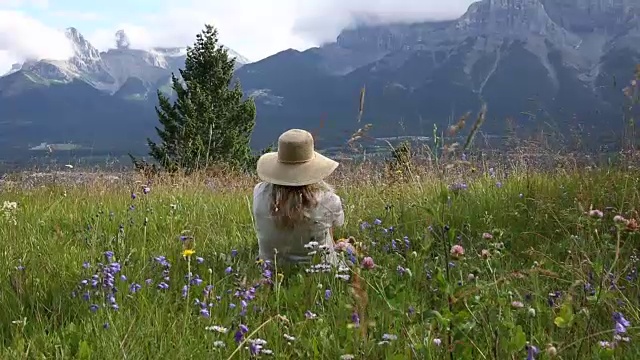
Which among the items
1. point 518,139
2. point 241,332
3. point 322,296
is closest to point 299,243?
point 322,296

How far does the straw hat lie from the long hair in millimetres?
109

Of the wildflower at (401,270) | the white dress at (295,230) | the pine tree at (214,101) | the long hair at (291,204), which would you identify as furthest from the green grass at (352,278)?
the pine tree at (214,101)

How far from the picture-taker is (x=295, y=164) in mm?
4035

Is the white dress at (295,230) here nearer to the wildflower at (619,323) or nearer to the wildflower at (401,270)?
the wildflower at (401,270)

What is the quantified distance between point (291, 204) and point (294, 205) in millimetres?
22

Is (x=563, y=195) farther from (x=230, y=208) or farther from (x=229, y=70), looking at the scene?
(x=229, y=70)

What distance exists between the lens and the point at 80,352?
2.16 metres

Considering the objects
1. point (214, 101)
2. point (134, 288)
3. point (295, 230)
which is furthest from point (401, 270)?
point (214, 101)

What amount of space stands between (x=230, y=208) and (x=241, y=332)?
2.98 metres

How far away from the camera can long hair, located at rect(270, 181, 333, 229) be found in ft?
12.7

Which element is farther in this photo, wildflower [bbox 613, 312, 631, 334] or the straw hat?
the straw hat

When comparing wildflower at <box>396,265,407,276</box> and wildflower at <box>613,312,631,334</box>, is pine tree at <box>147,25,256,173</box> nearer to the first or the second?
wildflower at <box>396,265,407,276</box>

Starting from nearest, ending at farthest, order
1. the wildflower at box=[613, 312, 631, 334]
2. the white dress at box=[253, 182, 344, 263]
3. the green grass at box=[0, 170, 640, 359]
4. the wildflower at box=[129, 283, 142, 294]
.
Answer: the wildflower at box=[613, 312, 631, 334] → the green grass at box=[0, 170, 640, 359] → the wildflower at box=[129, 283, 142, 294] → the white dress at box=[253, 182, 344, 263]

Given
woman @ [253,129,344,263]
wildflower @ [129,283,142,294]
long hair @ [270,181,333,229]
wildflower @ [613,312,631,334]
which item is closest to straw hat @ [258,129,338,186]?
woman @ [253,129,344,263]
